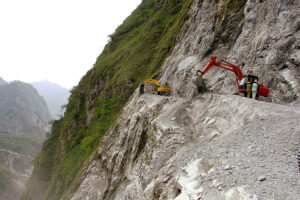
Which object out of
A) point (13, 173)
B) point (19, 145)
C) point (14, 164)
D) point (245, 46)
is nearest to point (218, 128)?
point (245, 46)

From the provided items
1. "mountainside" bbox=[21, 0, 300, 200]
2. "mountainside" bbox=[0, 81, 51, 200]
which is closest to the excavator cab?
"mountainside" bbox=[21, 0, 300, 200]

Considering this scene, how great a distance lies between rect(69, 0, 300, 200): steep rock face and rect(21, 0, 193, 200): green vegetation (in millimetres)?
6448

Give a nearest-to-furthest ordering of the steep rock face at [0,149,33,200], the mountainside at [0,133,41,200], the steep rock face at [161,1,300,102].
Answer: the steep rock face at [161,1,300,102] → the steep rock face at [0,149,33,200] → the mountainside at [0,133,41,200]

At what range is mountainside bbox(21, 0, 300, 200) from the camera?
519 centimetres

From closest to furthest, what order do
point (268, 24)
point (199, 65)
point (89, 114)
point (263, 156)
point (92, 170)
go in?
1. point (263, 156)
2. point (268, 24)
3. point (199, 65)
4. point (92, 170)
5. point (89, 114)

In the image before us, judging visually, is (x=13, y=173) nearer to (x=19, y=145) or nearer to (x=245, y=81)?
(x=19, y=145)

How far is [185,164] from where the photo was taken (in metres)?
6.74

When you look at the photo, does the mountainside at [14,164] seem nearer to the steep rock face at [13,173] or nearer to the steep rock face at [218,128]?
the steep rock face at [13,173]

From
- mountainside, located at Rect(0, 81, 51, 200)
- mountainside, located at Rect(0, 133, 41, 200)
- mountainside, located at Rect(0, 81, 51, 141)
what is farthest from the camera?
mountainside, located at Rect(0, 81, 51, 141)

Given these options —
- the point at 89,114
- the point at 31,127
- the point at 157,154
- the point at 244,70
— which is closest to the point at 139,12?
the point at 89,114

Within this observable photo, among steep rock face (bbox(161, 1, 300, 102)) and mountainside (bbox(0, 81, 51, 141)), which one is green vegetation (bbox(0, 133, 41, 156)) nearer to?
mountainside (bbox(0, 81, 51, 141))

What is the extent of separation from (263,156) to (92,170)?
47.2ft

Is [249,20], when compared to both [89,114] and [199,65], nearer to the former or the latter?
[199,65]

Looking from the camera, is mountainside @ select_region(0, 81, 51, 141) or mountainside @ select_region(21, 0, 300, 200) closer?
mountainside @ select_region(21, 0, 300, 200)
